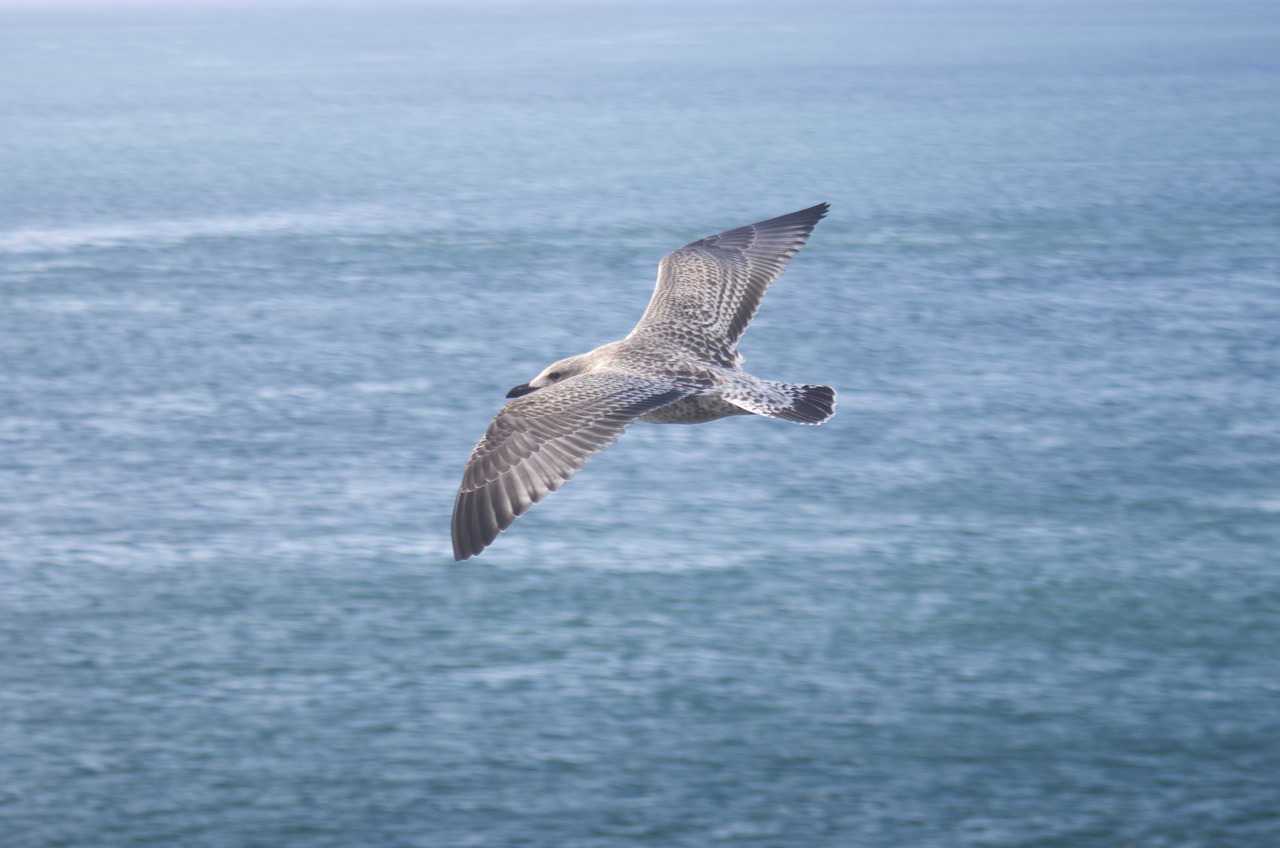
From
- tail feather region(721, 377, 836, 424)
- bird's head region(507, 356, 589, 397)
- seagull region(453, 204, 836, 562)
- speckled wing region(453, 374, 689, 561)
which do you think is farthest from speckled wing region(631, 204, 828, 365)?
speckled wing region(453, 374, 689, 561)

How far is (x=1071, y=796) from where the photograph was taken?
11969 mm

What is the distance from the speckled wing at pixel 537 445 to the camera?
9.13 metres

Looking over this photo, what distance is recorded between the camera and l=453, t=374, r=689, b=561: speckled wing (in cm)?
913

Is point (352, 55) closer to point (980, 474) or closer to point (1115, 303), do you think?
point (1115, 303)

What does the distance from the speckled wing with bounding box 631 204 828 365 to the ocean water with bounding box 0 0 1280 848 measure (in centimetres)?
301

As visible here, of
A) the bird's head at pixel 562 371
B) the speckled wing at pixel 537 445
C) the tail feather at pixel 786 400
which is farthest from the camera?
the bird's head at pixel 562 371

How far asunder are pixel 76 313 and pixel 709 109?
2212 centimetres

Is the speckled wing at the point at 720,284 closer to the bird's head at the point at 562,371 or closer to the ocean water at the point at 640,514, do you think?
the bird's head at the point at 562,371

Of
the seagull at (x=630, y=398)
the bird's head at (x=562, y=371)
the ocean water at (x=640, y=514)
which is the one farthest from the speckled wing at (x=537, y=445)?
the ocean water at (x=640, y=514)

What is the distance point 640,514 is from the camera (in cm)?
1711

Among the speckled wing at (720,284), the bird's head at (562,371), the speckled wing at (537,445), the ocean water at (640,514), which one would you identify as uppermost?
the speckled wing at (720,284)

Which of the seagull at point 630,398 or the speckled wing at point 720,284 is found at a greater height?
the speckled wing at point 720,284

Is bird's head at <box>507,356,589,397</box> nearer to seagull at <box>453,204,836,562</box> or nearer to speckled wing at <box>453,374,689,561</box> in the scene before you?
seagull at <box>453,204,836,562</box>

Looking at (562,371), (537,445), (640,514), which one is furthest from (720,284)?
(640,514)
